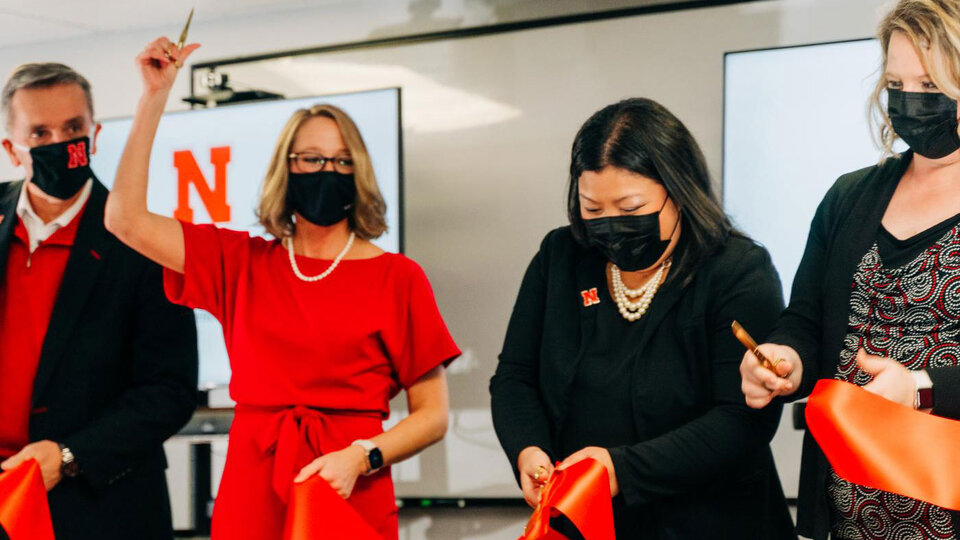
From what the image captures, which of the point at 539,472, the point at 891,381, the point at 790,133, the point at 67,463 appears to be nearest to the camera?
the point at 891,381

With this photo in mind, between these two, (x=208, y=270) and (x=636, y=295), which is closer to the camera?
(x=636, y=295)

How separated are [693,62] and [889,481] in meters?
2.79

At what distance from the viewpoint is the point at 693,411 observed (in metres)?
1.71

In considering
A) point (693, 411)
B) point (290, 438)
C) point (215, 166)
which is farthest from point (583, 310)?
point (215, 166)

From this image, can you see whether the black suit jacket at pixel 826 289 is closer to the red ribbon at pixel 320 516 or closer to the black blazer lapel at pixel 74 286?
the red ribbon at pixel 320 516

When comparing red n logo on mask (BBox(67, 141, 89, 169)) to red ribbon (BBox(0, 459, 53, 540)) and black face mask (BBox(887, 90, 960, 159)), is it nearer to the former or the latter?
red ribbon (BBox(0, 459, 53, 540))

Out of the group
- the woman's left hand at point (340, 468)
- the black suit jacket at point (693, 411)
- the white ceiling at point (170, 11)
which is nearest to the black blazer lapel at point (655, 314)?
the black suit jacket at point (693, 411)

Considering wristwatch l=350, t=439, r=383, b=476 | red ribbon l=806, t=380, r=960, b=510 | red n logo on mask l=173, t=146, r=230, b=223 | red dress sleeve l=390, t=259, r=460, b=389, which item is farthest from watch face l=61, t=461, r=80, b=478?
red n logo on mask l=173, t=146, r=230, b=223

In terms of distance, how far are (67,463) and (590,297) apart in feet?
3.79

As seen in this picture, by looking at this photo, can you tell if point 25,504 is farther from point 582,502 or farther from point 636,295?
point 636,295

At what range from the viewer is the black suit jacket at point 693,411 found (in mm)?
1630

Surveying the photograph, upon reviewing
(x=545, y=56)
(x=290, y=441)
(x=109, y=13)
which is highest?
(x=109, y=13)

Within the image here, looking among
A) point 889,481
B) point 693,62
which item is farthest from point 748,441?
point 693,62

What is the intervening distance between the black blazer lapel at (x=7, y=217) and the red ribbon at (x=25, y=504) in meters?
0.47
